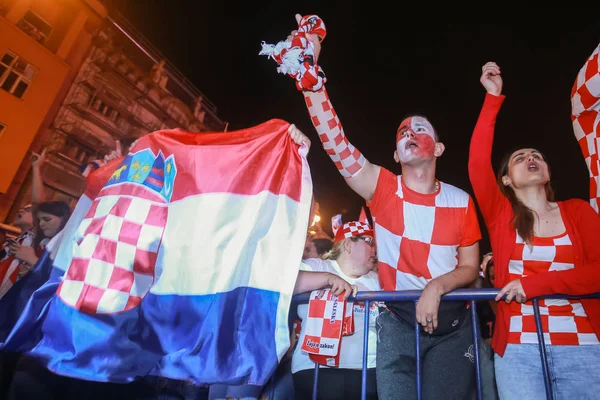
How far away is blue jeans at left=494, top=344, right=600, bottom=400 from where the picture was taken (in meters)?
1.99

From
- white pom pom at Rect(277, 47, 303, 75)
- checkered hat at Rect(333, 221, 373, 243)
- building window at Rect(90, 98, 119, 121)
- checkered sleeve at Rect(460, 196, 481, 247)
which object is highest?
building window at Rect(90, 98, 119, 121)

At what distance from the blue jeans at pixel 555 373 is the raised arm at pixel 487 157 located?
0.87 meters

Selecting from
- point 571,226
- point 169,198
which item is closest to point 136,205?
point 169,198

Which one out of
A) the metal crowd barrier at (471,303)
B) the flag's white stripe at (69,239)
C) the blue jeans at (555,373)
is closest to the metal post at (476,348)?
the metal crowd barrier at (471,303)

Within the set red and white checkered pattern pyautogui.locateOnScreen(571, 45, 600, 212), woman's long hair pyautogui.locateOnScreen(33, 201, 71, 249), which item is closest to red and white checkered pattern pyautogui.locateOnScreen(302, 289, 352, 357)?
red and white checkered pattern pyautogui.locateOnScreen(571, 45, 600, 212)

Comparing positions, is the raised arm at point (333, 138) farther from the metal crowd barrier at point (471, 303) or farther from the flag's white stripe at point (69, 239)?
the flag's white stripe at point (69, 239)

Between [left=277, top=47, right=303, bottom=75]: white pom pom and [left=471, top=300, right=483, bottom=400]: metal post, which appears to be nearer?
[left=471, top=300, right=483, bottom=400]: metal post

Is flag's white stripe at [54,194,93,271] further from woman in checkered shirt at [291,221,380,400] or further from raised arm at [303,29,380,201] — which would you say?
raised arm at [303,29,380,201]

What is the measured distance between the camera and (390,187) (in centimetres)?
273

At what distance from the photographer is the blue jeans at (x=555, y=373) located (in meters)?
1.99

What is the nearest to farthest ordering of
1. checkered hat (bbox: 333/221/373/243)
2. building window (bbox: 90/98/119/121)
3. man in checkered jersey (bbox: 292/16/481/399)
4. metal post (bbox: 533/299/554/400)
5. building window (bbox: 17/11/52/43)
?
metal post (bbox: 533/299/554/400), man in checkered jersey (bbox: 292/16/481/399), checkered hat (bbox: 333/221/373/243), building window (bbox: 17/11/52/43), building window (bbox: 90/98/119/121)

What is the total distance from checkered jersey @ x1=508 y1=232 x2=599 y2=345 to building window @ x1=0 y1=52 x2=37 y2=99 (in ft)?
59.7

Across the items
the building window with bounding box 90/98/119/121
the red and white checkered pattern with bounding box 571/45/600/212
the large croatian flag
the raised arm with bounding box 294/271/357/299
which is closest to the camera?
the large croatian flag

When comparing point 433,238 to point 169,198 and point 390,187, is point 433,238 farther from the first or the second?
point 169,198
